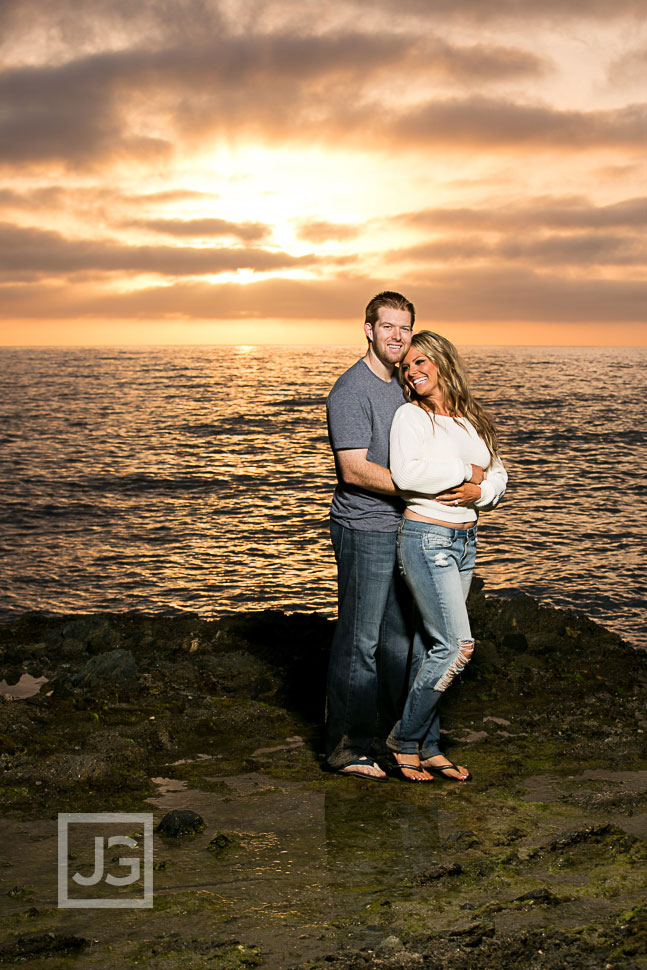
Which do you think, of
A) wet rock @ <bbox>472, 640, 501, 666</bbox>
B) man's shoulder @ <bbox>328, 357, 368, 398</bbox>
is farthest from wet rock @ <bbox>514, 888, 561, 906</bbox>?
wet rock @ <bbox>472, 640, 501, 666</bbox>

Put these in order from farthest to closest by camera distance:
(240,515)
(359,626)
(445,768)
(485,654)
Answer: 1. (240,515)
2. (485,654)
3. (445,768)
4. (359,626)

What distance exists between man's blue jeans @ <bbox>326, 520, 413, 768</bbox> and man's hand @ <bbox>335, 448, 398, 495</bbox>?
1.00 feet

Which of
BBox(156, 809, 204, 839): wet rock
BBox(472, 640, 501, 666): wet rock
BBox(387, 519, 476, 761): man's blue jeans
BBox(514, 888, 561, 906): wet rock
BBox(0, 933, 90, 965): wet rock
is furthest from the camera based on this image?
BBox(472, 640, 501, 666): wet rock

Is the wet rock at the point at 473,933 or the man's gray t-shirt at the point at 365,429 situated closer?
the wet rock at the point at 473,933

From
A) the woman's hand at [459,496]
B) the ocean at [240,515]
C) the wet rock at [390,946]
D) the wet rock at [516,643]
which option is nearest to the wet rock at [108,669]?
the wet rock at [516,643]

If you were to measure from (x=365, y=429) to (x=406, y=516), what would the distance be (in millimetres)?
527

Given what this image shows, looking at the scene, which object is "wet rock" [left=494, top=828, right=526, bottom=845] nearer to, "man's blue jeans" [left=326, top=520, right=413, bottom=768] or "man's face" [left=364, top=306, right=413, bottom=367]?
"man's blue jeans" [left=326, top=520, right=413, bottom=768]

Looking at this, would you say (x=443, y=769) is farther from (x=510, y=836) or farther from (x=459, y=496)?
(x=459, y=496)

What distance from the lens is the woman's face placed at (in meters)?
4.70

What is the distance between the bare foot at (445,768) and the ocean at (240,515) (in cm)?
737

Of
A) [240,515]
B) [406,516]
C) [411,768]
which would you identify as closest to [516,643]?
[411,768]

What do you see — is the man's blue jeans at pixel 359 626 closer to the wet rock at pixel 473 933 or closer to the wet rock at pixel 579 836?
the wet rock at pixel 579 836

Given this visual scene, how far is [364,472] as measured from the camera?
15.3 ft

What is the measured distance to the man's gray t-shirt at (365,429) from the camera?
4.73 m
